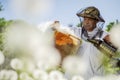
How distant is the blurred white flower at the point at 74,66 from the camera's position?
4.67 metres

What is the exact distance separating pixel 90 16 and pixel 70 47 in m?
0.43

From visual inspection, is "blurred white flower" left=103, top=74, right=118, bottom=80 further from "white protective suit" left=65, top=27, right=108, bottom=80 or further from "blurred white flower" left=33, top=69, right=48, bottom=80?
"blurred white flower" left=33, top=69, right=48, bottom=80

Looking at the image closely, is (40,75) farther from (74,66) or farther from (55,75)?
(74,66)

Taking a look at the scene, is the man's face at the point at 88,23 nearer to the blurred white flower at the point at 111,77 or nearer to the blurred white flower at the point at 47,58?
the blurred white flower at the point at 47,58

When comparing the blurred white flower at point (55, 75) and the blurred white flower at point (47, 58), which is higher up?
the blurred white flower at point (47, 58)

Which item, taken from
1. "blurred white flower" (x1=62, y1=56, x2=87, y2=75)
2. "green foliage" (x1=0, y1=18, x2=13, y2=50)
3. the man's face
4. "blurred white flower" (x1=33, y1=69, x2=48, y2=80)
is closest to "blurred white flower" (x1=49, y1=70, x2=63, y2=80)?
"blurred white flower" (x1=33, y1=69, x2=48, y2=80)

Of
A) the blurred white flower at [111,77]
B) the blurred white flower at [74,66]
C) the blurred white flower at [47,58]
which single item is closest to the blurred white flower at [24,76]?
the blurred white flower at [47,58]

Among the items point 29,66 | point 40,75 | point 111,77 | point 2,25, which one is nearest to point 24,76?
point 40,75

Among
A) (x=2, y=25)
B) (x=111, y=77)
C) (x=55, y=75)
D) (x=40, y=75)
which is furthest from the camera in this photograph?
(x=2, y=25)

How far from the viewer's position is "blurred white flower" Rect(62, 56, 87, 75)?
4.67m

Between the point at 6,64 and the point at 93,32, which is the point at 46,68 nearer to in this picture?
the point at 93,32

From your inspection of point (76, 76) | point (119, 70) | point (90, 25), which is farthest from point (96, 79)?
point (119, 70)

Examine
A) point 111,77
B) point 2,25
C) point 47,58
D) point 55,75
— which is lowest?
point 111,77

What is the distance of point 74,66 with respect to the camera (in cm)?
496
